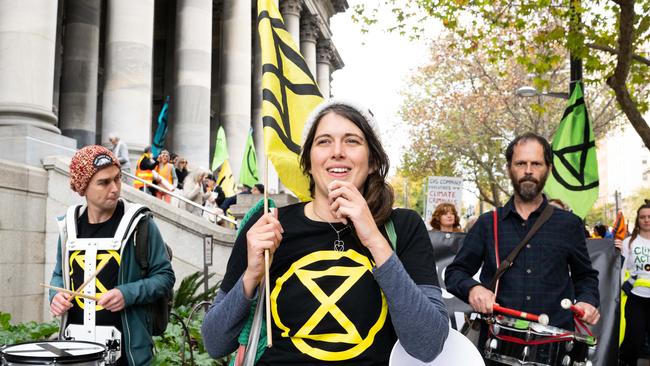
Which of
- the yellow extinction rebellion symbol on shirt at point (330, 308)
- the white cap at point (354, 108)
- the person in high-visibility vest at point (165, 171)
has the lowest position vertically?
the yellow extinction rebellion symbol on shirt at point (330, 308)

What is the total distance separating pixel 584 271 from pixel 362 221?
2.47m

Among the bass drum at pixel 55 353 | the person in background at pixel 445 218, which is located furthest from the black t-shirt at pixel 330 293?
the person in background at pixel 445 218

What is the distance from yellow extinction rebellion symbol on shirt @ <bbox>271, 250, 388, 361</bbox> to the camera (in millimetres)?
2232

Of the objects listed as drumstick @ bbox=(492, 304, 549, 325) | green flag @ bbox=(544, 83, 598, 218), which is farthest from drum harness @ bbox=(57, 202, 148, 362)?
green flag @ bbox=(544, 83, 598, 218)

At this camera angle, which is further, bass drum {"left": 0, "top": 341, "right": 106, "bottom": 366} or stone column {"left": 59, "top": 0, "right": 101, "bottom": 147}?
→ stone column {"left": 59, "top": 0, "right": 101, "bottom": 147}

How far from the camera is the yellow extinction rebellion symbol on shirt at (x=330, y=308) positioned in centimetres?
223

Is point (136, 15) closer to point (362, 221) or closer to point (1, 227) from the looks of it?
point (1, 227)

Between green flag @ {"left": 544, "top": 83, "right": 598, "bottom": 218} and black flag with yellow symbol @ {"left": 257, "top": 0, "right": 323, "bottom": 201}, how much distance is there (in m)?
6.65

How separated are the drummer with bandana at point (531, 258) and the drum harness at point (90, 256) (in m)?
2.08

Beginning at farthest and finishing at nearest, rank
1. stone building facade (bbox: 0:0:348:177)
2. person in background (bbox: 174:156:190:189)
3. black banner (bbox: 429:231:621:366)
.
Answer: person in background (bbox: 174:156:190:189)
stone building facade (bbox: 0:0:348:177)
black banner (bbox: 429:231:621:366)

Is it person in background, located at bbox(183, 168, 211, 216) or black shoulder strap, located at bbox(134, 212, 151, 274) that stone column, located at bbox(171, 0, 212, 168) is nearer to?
person in background, located at bbox(183, 168, 211, 216)

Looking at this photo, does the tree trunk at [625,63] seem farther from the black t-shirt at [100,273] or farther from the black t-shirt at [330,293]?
the black t-shirt at [330,293]

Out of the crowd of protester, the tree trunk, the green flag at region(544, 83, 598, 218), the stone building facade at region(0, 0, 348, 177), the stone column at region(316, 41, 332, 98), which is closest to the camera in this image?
the green flag at region(544, 83, 598, 218)

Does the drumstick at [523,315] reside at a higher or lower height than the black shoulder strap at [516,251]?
lower
